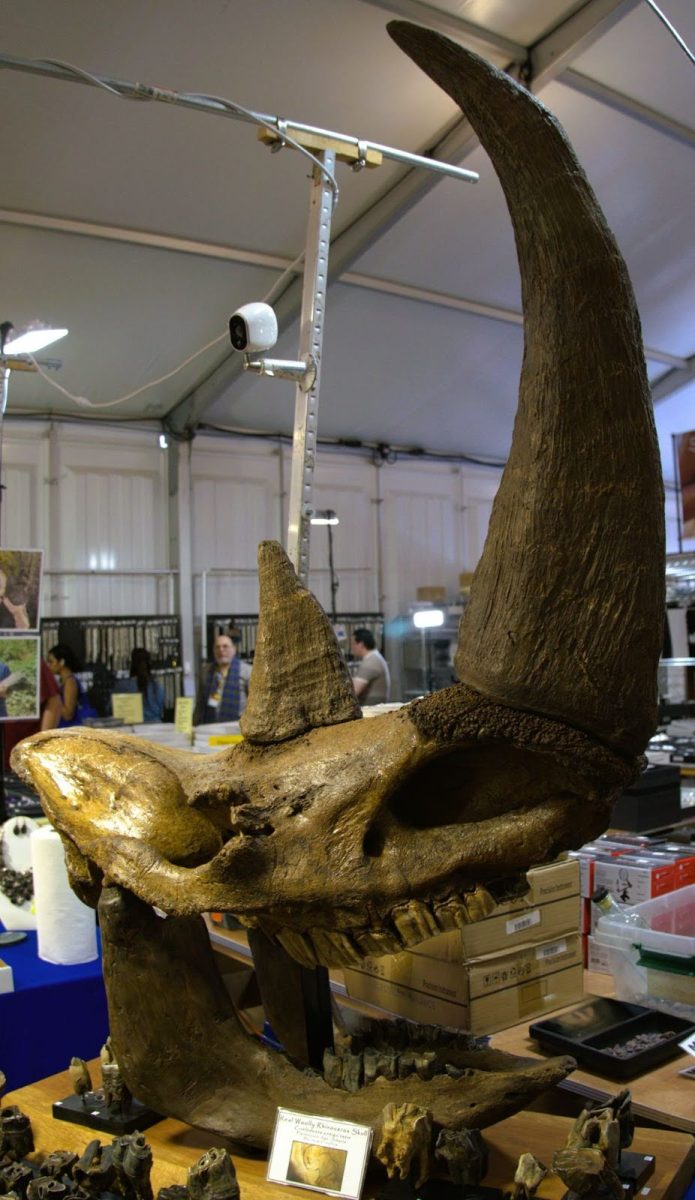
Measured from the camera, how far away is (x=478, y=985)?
212cm

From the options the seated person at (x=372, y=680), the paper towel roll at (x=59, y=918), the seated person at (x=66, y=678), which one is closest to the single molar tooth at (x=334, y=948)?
the paper towel roll at (x=59, y=918)

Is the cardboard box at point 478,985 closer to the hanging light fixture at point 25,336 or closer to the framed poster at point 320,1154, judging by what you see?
the framed poster at point 320,1154

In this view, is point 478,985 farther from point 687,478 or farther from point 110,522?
point 110,522

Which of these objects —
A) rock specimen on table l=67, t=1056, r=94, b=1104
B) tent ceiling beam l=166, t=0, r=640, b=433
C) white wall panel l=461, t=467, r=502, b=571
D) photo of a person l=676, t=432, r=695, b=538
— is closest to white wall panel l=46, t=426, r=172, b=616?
tent ceiling beam l=166, t=0, r=640, b=433

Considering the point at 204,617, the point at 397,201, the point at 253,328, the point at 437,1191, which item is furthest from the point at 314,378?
the point at 204,617

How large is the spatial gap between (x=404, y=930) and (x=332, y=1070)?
1.30 feet

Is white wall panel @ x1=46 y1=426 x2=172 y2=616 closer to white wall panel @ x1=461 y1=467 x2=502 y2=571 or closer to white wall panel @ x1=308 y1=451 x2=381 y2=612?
white wall panel @ x1=308 y1=451 x2=381 y2=612

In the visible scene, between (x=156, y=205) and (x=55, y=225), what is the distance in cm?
55

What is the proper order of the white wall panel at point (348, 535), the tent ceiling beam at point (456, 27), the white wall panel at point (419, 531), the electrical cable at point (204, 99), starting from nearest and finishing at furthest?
the electrical cable at point (204, 99) → the tent ceiling beam at point (456, 27) → the white wall panel at point (348, 535) → the white wall panel at point (419, 531)

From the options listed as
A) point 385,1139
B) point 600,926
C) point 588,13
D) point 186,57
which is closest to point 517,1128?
point 385,1139

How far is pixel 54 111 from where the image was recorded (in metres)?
4.78

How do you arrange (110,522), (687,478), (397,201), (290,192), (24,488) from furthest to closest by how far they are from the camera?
(110,522)
(24,488)
(687,478)
(397,201)
(290,192)

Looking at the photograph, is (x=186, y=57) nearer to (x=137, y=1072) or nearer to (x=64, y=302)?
(x=64, y=302)

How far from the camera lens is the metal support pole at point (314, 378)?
2.76 m
